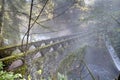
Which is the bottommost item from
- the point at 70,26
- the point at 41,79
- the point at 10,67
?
the point at 70,26

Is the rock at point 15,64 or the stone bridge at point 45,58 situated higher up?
the rock at point 15,64

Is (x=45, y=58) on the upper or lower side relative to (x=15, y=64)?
lower

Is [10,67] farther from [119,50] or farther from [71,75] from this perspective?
[119,50]

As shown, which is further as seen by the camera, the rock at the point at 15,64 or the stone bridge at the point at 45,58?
the stone bridge at the point at 45,58

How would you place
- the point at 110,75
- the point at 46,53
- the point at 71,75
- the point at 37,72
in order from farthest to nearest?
the point at 110,75 → the point at 71,75 → the point at 46,53 → the point at 37,72

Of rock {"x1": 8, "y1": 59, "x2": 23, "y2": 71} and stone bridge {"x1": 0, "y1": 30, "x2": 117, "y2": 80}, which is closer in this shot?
rock {"x1": 8, "y1": 59, "x2": 23, "y2": 71}

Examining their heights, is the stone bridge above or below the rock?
below

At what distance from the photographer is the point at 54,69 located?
11.2 m

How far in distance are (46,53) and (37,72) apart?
2211mm

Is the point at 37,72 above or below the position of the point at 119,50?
above

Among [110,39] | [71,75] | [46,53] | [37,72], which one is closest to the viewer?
[37,72]

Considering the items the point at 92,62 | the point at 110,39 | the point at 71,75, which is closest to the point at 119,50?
the point at 110,39

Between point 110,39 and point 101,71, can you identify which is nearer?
point 101,71

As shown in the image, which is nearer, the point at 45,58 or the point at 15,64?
the point at 15,64
